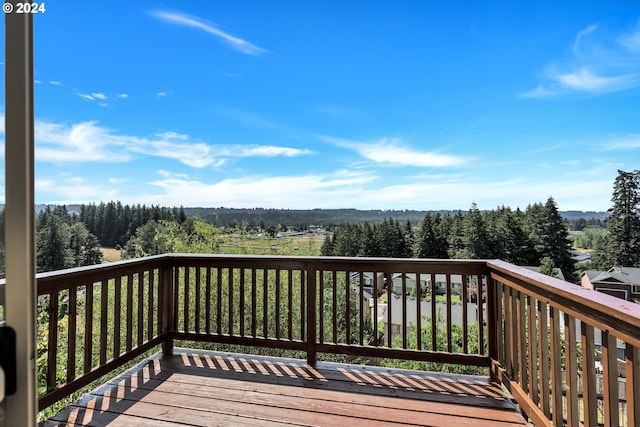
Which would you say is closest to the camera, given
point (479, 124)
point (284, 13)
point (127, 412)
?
point (127, 412)

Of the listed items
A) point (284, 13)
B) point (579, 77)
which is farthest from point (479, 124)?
point (284, 13)

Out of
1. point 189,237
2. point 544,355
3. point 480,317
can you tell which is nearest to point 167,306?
point 480,317

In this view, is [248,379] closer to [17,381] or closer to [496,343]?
[496,343]

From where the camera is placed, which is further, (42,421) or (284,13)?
(284,13)

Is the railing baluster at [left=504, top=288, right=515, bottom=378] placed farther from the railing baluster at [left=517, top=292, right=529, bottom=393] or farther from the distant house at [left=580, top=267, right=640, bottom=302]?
the distant house at [left=580, top=267, right=640, bottom=302]

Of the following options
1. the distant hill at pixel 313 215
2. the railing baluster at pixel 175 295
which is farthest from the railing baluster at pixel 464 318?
the railing baluster at pixel 175 295

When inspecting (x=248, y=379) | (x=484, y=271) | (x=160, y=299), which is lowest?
(x=248, y=379)

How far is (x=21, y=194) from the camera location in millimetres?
527

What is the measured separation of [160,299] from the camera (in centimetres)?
336

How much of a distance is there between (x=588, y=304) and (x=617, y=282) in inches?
38.4

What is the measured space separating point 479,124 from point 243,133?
26.6 feet

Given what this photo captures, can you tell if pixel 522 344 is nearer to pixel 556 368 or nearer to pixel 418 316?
pixel 556 368

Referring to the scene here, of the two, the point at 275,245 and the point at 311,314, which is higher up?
the point at 275,245

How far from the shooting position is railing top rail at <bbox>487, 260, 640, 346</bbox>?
1211mm
